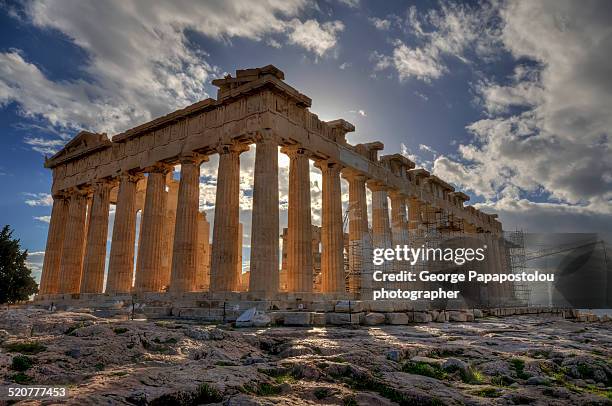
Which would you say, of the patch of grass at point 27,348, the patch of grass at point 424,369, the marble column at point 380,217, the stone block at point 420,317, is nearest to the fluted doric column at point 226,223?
the stone block at point 420,317

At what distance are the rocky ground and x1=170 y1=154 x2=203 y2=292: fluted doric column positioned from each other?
1215 centimetres

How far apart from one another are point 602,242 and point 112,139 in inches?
1733

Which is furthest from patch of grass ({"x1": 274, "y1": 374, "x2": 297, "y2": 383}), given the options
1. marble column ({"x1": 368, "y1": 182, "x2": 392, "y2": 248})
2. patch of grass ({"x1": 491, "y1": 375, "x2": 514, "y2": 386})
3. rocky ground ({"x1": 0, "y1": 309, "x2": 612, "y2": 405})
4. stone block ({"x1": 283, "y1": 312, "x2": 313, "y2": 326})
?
marble column ({"x1": 368, "y1": 182, "x2": 392, "y2": 248})

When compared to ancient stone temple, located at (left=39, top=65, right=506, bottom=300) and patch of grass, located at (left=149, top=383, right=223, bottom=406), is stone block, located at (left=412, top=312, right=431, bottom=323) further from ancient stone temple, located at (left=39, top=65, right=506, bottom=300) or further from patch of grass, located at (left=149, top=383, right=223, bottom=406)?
patch of grass, located at (left=149, top=383, right=223, bottom=406)

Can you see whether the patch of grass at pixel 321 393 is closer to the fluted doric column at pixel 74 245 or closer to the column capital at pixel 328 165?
the column capital at pixel 328 165

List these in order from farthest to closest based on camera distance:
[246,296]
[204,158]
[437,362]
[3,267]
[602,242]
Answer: [602,242], [3,267], [204,158], [246,296], [437,362]

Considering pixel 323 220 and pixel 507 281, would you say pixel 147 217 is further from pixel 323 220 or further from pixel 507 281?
pixel 507 281

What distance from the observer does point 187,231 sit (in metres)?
21.4

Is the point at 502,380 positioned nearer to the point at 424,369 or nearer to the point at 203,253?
the point at 424,369

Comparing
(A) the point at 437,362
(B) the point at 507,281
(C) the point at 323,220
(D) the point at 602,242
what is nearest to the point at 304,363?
(A) the point at 437,362

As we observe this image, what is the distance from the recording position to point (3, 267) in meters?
32.8

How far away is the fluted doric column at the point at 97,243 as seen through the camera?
2609 cm

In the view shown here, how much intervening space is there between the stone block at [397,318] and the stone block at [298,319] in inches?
105

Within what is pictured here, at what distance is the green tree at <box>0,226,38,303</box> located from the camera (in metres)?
32.5
